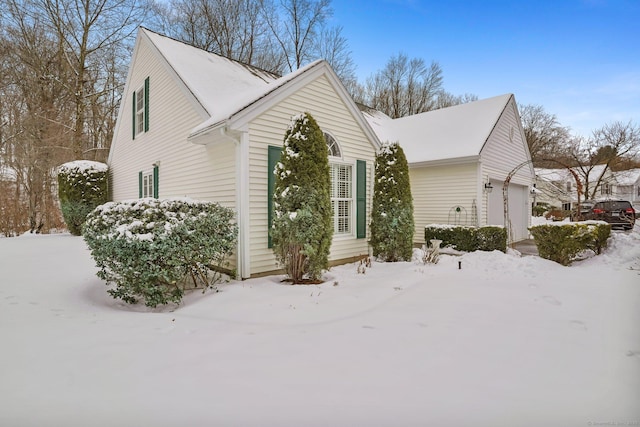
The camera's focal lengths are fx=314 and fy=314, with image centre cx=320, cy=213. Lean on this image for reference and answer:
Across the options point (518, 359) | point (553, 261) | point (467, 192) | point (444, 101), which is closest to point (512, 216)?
point (467, 192)

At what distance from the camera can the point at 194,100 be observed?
669 cm

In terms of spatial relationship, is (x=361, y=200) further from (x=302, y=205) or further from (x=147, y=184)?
(x=147, y=184)

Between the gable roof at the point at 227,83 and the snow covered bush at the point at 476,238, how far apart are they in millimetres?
3378

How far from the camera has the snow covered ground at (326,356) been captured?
1979 mm

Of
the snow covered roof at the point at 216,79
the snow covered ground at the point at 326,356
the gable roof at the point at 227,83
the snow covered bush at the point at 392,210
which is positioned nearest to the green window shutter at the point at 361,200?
the snow covered bush at the point at 392,210

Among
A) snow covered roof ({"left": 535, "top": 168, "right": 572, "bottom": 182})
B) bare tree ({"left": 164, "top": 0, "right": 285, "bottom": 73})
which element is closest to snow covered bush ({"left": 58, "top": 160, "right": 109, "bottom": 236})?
bare tree ({"left": 164, "top": 0, "right": 285, "bottom": 73})

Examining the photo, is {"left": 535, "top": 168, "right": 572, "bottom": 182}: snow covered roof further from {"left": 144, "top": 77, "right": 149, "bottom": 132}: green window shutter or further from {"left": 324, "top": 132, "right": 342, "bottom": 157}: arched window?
{"left": 144, "top": 77, "right": 149, "bottom": 132}: green window shutter

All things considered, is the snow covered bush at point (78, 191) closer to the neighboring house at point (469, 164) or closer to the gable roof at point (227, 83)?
the gable roof at point (227, 83)

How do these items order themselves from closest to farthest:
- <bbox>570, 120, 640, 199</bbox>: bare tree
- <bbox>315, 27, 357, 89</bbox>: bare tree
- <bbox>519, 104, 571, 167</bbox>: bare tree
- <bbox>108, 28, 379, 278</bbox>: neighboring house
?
<bbox>108, 28, 379, 278</bbox>: neighboring house < <bbox>315, 27, 357, 89</bbox>: bare tree < <bbox>570, 120, 640, 199</bbox>: bare tree < <bbox>519, 104, 571, 167</bbox>: bare tree

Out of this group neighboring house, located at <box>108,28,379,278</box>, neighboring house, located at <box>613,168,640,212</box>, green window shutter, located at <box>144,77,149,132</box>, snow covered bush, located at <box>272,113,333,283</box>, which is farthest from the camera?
neighboring house, located at <box>613,168,640,212</box>

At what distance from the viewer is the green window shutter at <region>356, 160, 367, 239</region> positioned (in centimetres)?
754

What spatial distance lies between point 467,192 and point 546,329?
736 centimetres

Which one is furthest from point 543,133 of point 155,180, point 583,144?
point 155,180

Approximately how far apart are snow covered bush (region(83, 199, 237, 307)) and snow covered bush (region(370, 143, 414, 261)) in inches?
153
